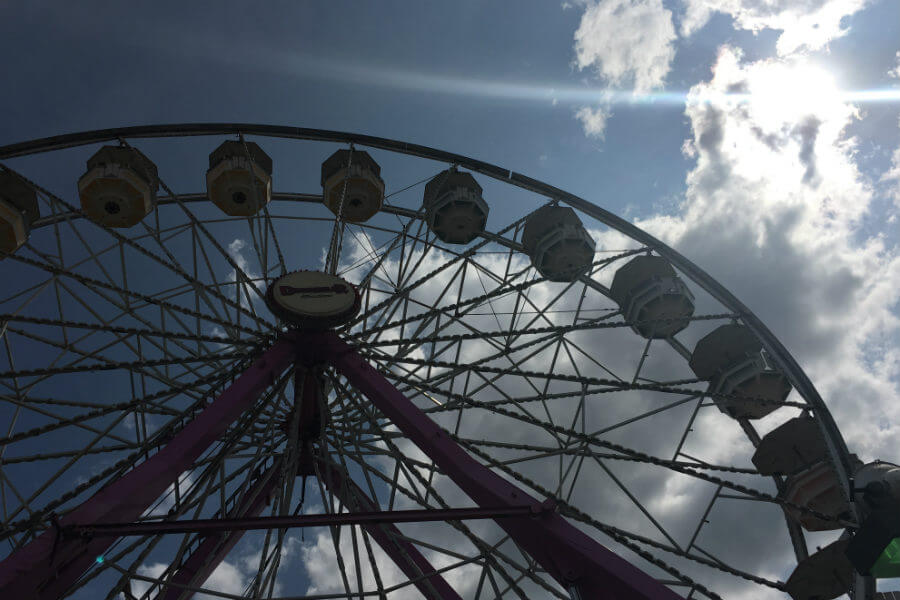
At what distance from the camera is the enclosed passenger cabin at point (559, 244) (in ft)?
43.9

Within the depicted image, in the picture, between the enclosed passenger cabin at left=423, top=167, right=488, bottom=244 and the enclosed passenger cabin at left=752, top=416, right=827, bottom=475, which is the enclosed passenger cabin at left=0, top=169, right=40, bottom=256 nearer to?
the enclosed passenger cabin at left=423, top=167, right=488, bottom=244

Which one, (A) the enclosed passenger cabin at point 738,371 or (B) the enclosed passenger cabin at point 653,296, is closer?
(A) the enclosed passenger cabin at point 738,371

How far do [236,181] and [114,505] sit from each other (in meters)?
7.60

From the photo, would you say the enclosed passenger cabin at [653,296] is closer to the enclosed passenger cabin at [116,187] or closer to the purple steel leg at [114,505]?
the purple steel leg at [114,505]

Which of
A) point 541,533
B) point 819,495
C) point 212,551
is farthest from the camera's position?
point 819,495

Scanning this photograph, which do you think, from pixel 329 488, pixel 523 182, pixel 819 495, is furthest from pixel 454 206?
pixel 819 495

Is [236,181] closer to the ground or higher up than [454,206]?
closer to the ground

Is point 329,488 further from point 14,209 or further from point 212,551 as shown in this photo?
point 14,209

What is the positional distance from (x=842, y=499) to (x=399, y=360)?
9.02 meters

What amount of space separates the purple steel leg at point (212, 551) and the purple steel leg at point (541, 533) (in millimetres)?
4083

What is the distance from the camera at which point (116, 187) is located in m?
11.1

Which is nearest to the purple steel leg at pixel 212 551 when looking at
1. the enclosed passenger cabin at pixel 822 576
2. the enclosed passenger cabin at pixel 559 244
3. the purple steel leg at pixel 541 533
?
the purple steel leg at pixel 541 533

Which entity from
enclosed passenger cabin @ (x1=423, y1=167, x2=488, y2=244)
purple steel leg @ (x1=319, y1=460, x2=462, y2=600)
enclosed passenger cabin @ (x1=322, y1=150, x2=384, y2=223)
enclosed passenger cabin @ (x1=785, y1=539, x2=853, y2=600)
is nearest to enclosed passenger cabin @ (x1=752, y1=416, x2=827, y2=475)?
enclosed passenger cabin @ (x1=785, y1=539, x2=853, y2=600)

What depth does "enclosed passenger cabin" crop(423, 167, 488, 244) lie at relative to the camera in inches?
527
